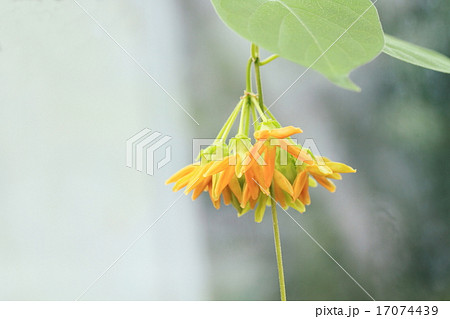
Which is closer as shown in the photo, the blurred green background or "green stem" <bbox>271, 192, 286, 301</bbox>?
"green stem" <bbox>271, 192, 286, 301</bbox>

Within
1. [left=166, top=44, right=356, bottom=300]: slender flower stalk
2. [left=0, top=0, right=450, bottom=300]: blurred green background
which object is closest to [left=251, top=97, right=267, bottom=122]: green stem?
[left=166, top=44, right=356, bottom=300]: slender flower stalk

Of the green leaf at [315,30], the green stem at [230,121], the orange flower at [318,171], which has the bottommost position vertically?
the orange flower at [318,171]

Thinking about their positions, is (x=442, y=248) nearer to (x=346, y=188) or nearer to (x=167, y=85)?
(x=346, y=188)

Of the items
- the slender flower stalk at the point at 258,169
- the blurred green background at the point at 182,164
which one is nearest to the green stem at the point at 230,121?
the slender flower stalk at the point at 258,169

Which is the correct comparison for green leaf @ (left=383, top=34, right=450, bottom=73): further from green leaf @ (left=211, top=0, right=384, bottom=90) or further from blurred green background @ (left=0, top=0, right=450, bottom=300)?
blurred green background @ (left=0, top=0, right=450, bottom=300)

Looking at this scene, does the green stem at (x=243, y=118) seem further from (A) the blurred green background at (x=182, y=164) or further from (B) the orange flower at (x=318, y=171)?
(A) the blurred green background at (x=182, y=164)

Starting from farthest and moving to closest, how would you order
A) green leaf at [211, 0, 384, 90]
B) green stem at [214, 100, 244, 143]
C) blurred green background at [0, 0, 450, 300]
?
blurred green background at [0, 0, 450, 300]
green stem at [214, 100, 244, 143]
green leaf at [211, 0, 384, 90]

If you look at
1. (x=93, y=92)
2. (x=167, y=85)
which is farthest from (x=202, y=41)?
(x=93, y=92)
